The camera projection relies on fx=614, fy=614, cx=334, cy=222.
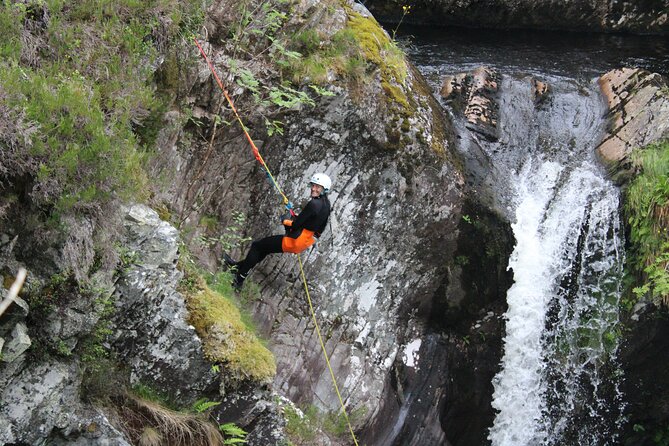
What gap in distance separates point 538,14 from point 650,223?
7.74m

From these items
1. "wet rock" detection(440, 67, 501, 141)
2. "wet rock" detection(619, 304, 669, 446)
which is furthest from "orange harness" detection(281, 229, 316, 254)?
"wet rock" detection(619, 304, 669, 446)

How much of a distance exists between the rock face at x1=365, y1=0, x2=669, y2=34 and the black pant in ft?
30.3

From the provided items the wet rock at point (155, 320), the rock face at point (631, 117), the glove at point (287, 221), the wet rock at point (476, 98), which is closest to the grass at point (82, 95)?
the wet rock at point (155, 320)

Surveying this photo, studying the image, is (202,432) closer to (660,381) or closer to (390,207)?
(390,207)

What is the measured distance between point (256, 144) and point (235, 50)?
1.17 metres

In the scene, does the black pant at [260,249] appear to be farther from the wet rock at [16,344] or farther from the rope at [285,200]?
the wet rock at [16,344]

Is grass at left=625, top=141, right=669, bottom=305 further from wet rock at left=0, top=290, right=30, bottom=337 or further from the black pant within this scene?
wet rock at left=0, top=290, right=30, bottom=337

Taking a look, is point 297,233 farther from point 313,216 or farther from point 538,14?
point 538,14

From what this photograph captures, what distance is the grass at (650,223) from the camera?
9.32 metres

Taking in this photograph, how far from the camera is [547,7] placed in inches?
600

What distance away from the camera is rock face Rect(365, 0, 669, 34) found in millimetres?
14922

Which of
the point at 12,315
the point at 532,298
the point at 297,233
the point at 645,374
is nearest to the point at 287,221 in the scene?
the point at 297,233

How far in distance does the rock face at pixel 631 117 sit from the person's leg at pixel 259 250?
627 cm

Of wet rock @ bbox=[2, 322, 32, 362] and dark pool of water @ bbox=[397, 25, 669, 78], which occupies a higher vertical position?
dark pool of water @ bbox=[397, 25, 669, 78]
